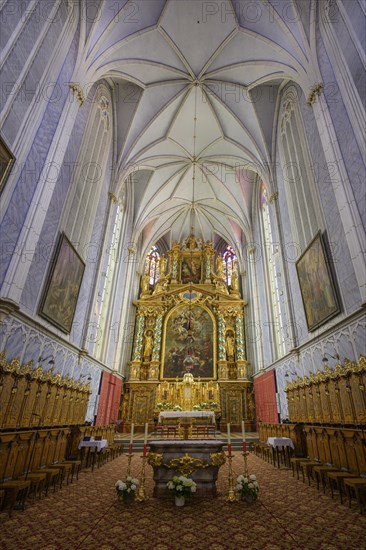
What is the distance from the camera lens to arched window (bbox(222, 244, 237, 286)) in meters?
24.9

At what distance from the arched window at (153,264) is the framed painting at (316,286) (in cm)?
1594

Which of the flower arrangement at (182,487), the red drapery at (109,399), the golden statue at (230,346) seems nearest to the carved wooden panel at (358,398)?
the flower arrangement at (182,487)

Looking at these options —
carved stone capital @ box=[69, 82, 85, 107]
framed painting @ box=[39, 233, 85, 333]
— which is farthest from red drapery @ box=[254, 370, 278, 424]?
carved stone capital @ box=[69, 82, 85, 107]

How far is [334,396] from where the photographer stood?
7863mm

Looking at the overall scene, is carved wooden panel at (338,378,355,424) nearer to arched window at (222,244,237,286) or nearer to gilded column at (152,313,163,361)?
gilded column at (152,313,163,361)

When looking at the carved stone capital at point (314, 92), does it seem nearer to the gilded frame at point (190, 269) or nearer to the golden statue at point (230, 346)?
the golden statue at point (230, 346)

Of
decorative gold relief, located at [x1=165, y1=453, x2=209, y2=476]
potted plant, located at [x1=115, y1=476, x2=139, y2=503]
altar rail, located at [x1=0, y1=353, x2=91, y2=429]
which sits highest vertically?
altar rail, located at [x1=0, y1=353, x2=91, y2=429]

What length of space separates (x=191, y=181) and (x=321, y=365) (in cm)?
1635

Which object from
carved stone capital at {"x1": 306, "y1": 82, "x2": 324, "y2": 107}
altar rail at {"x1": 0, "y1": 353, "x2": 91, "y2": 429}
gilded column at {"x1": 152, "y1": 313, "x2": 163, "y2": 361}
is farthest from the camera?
gilded column at {"x1": 152, "y1": 313, "x2": 163, "y2": 361}

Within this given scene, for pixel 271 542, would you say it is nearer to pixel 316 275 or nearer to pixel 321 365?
pixel 321 365

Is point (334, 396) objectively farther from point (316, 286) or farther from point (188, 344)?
point (188, 344)

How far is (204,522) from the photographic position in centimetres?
425

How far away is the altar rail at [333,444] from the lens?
5977mm

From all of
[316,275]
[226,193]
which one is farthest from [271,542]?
[226,193]
